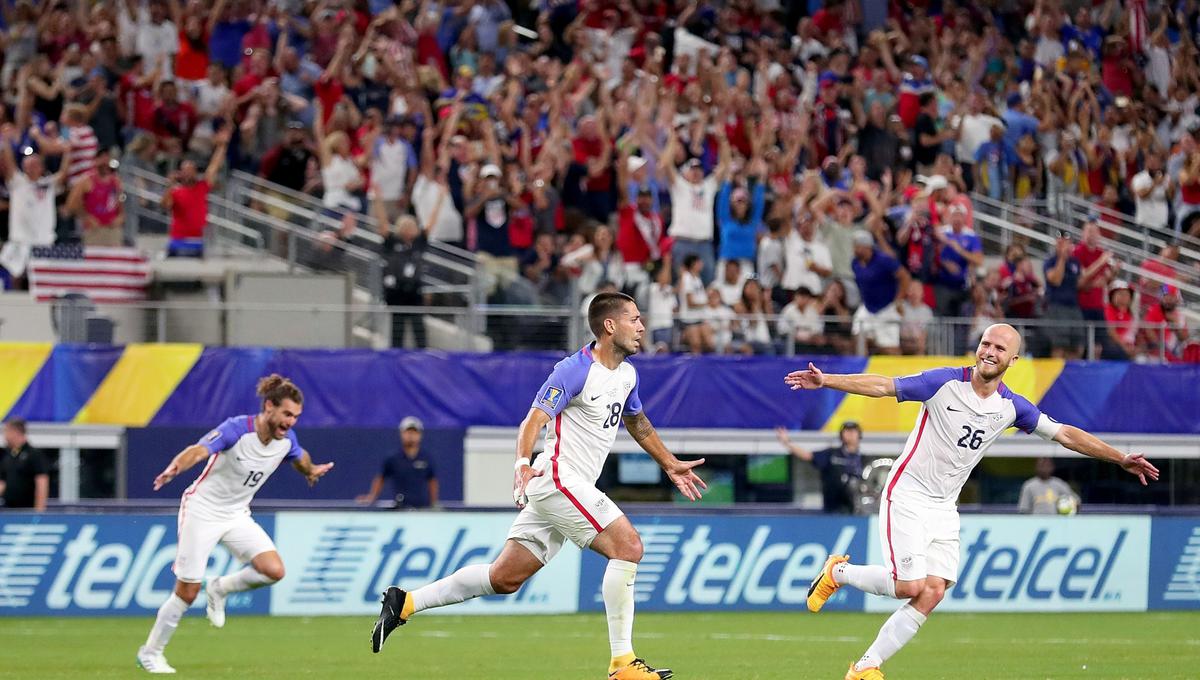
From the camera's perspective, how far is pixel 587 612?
20469mm

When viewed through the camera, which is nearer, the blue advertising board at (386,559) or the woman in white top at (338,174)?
the blue advertising board at (386,559)

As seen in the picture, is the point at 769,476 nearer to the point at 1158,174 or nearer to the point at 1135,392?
the point at 1135,392

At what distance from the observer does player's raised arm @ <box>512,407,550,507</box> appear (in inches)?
418

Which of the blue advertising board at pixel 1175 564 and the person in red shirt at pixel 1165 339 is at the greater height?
the person in red shirt at pixel 1165 339

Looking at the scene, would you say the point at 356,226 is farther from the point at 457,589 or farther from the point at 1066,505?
the point at 457,589

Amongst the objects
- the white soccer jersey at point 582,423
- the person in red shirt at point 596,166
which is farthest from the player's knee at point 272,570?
the person in red shirt at point 596,166

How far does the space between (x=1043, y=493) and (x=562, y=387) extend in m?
13.1

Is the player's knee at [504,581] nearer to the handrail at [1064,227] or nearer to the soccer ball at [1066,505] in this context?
the soccer ball at [1066,505]

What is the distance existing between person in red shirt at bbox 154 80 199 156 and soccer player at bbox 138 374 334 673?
1066 cm

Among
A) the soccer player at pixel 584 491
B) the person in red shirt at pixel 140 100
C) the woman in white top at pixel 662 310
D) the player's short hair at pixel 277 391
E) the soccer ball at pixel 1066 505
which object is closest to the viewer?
the soccer player at pixel 584 491

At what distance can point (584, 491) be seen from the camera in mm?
11312

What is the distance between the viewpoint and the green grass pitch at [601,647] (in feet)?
45.2

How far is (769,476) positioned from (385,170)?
6.41 meters

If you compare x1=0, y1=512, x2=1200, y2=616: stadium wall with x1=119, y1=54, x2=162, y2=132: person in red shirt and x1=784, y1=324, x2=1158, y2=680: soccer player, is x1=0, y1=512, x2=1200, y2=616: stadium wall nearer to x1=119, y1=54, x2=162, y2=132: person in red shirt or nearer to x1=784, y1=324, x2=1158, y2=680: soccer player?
x1=119, y1=54, x2=162, y2=132: person in red shirt
